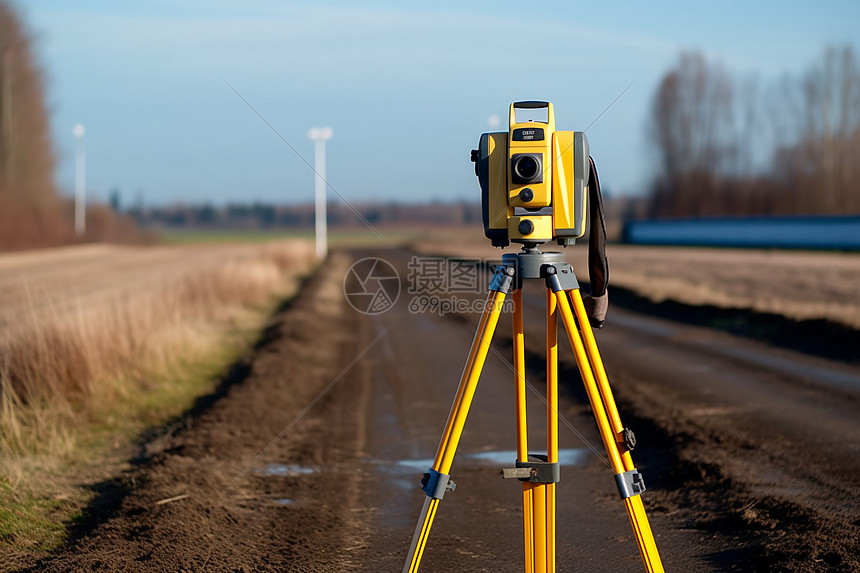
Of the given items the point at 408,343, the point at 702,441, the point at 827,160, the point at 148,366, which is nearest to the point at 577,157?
the point at 702,441

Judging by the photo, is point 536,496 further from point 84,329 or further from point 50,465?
point 84,329

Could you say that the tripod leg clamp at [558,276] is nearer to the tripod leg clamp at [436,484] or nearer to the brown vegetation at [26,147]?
the tripod leg clamp at [436,484]

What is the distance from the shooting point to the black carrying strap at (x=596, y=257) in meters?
3.43

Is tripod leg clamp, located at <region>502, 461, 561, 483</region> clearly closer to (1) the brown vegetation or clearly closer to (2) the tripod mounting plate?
(2) the tripod mounting plate

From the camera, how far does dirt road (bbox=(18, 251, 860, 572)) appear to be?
163 inches

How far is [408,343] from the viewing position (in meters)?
12.6

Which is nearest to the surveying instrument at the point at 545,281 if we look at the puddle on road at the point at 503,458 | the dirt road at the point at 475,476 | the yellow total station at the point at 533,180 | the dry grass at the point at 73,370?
the yellow total station at the point at 533,180

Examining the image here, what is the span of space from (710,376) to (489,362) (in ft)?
8.81

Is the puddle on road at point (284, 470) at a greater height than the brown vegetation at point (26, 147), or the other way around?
the brown vegetation at point (26, 147)

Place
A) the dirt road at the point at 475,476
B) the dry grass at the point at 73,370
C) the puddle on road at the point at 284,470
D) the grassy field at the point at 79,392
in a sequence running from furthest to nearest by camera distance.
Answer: the dry grass at the point at 73,370 → the puddle on road at the point at 284,470 → the grassy field at the point at 79,392 → the dirt road at the point at 475,476

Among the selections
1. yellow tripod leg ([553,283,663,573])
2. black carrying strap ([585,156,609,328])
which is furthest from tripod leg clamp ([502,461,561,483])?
black carrying strap ([585,156,609,328])

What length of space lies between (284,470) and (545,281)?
10.4 ft

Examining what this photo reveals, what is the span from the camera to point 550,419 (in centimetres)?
337

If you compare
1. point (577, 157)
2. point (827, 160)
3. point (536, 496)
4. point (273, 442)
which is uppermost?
point (827, 160)
